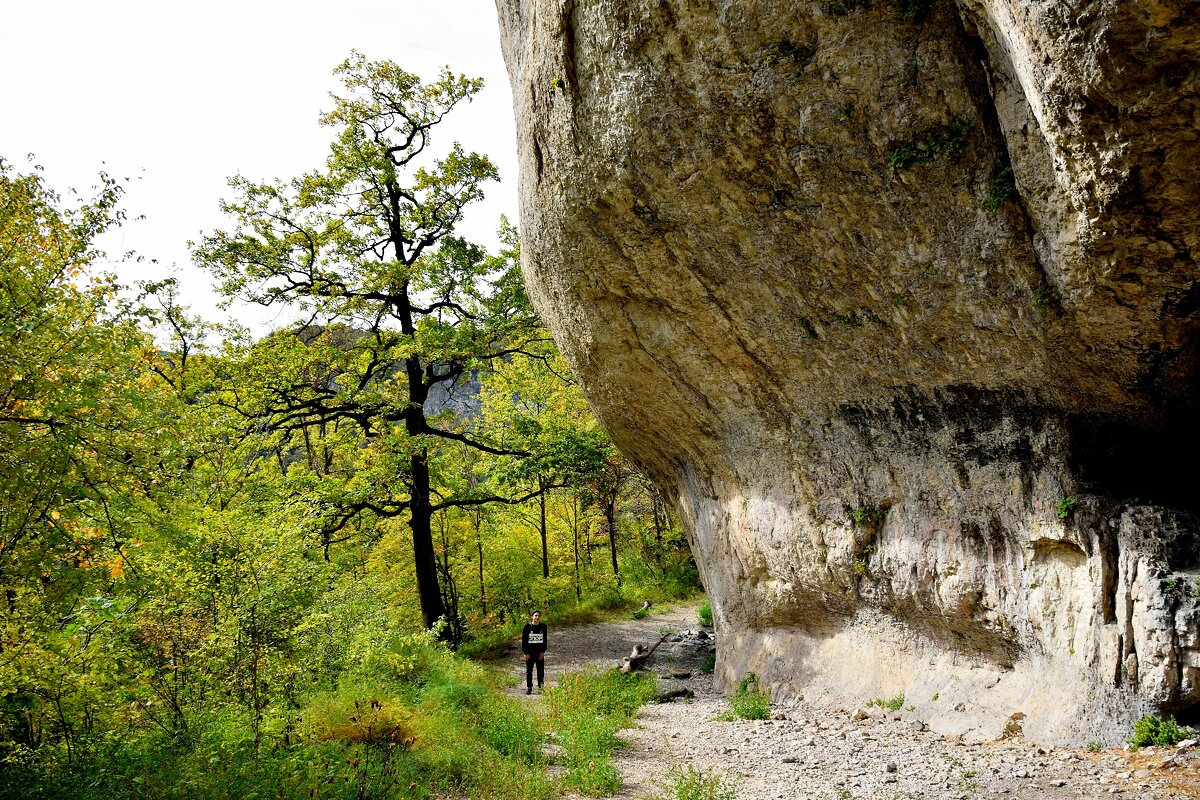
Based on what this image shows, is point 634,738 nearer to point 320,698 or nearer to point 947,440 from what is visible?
point 320,698

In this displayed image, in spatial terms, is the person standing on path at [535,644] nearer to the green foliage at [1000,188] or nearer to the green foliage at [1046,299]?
the green foliage at [1046,299]

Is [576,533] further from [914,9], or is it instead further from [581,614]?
[914,9]

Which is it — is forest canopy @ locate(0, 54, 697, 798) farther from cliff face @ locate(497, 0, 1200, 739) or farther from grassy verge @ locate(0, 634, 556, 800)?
cliff face @ locate(497, 0, 1200, 739)

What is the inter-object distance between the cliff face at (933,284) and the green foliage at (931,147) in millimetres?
20

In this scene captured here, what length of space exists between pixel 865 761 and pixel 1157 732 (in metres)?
2.45

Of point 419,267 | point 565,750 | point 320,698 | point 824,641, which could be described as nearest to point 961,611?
point 824,641

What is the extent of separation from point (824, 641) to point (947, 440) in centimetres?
372

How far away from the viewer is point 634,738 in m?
8.23

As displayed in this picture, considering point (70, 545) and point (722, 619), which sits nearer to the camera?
point (70, 545)

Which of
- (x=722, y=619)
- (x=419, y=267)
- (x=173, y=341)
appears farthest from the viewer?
(x=173, y=341)

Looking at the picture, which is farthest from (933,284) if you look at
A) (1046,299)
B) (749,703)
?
(749,703)

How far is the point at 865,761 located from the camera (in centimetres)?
660

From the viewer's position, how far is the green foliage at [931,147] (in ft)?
19.1

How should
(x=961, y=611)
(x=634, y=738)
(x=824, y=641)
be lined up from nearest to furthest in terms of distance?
(x=961, y=611) < (x=634, y=738) < (x=824, y=641)
